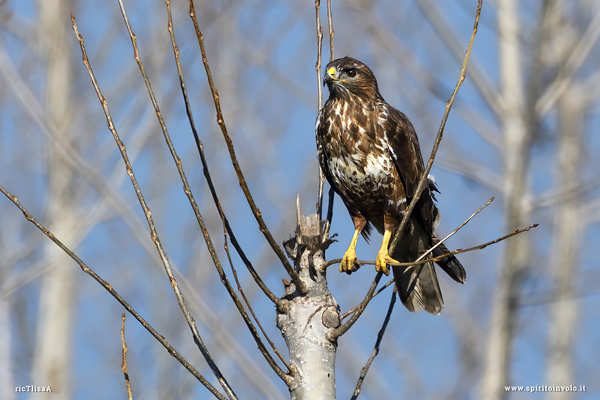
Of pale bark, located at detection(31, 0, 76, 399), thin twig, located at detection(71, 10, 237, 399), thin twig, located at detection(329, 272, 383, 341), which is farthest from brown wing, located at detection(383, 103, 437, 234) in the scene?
pale bark, located at detection(31, 0, 76, 399)

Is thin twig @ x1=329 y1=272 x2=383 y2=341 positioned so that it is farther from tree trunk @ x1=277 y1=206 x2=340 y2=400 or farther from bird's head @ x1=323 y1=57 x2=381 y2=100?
bird's head @ x1=323 y1=57 x2=381 y2=100

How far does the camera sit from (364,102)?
4379mm

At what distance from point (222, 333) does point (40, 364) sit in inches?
94.4

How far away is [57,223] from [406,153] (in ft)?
13.7

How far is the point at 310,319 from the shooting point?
2.85m

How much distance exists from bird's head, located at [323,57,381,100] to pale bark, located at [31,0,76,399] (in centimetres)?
339

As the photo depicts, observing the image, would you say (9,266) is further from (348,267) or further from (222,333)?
(348,267)

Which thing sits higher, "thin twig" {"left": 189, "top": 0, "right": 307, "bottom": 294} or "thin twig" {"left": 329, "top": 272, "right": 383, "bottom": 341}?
"thin twig" {"left": 189, "top": 0, "right": 307, "bottom": 294}

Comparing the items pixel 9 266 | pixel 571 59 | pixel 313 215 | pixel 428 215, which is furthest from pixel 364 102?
pixel 9 266

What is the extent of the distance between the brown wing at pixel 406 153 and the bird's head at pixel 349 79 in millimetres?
196

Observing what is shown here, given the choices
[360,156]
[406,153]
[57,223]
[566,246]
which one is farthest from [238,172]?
[566,246]

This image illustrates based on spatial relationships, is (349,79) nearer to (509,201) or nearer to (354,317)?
(354,317)

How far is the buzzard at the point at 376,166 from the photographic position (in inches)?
165

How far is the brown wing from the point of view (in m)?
4.19
